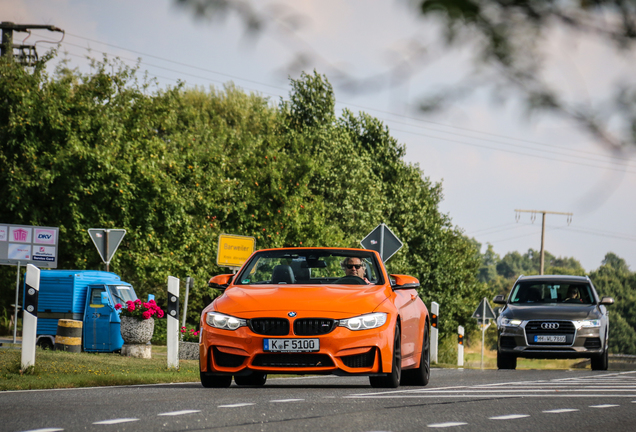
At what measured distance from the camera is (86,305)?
963 inches

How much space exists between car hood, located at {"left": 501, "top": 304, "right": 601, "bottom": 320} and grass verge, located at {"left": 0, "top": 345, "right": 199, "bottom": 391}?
610 centimetres

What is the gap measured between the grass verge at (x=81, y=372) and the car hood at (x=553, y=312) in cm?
610

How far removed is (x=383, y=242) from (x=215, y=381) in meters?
8.96

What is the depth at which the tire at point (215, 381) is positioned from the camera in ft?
35.4

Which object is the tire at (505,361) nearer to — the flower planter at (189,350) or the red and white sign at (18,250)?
the flower planter at (189,350)

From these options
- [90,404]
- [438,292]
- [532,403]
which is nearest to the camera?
[90,404]

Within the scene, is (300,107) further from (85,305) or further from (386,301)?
(386,301)

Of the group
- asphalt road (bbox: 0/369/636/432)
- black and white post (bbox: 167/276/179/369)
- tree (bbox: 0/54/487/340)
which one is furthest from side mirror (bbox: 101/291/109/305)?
asphalt road (bbox: 0/369/636/432)

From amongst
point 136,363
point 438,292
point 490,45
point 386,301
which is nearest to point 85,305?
point 136,363

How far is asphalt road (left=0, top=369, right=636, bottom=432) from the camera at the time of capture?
24.0 feet

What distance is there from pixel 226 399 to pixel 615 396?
14.7 feet

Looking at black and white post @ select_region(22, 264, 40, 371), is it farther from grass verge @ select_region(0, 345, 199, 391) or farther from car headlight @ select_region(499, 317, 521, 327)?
car headlight @ select_region(499, 317, 521, 327)

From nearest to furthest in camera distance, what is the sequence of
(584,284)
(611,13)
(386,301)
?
(611,13) < (386,301) < (584,284)

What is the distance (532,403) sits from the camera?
9.68 meters
